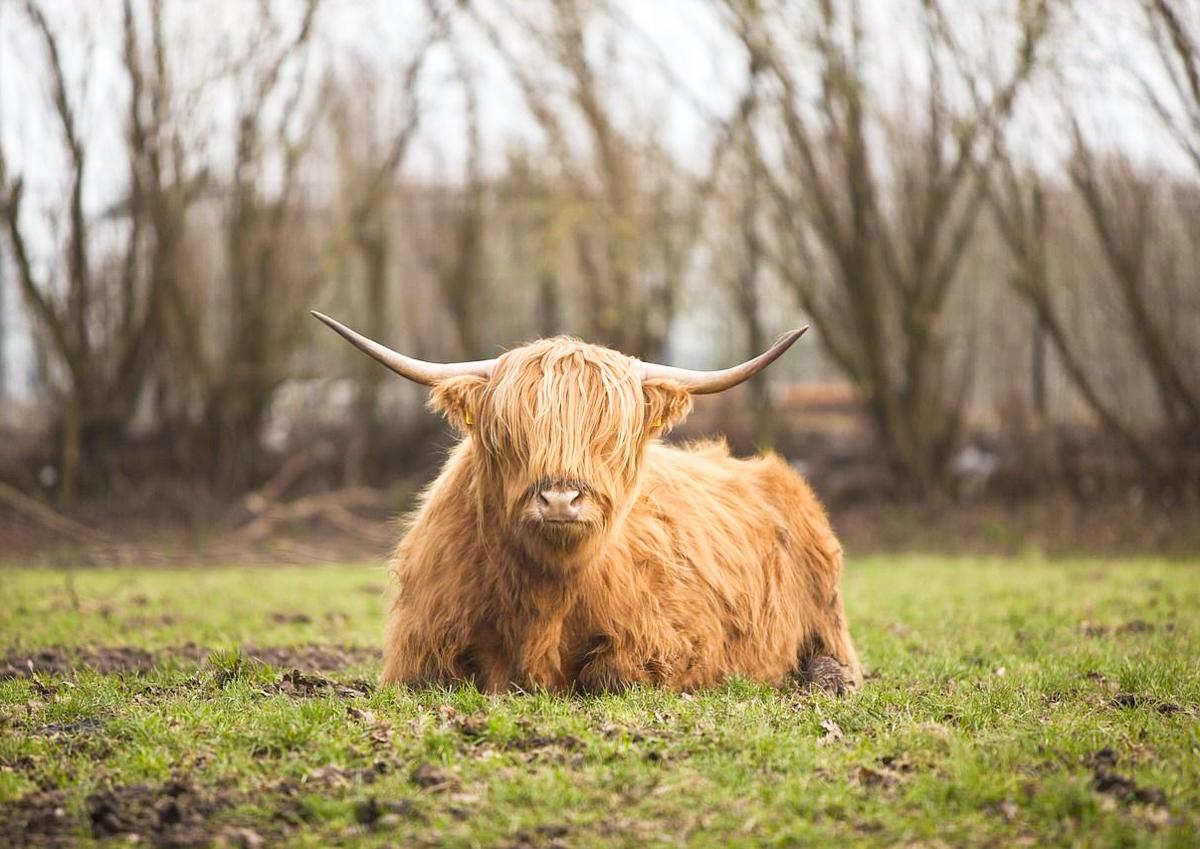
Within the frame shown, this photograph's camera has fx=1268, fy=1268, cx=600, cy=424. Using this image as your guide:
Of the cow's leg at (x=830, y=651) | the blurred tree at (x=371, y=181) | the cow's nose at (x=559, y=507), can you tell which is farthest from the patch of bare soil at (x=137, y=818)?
the blurred tree at (x=371, y=181)

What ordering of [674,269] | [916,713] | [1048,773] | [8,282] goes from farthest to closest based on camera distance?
[674,269], [8,282], [916,713], [1048,773]

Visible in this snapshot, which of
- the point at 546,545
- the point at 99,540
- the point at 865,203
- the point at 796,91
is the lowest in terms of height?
the point at 99,540

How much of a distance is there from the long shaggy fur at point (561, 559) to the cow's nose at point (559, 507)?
0.06 meters

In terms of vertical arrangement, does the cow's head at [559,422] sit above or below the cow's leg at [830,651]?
above

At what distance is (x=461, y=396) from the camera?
16.8 feet

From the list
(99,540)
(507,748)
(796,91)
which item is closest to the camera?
(507,748)

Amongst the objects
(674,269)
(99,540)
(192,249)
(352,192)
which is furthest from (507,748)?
(674,269)

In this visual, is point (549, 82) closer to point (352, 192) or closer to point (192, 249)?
point (352, 192)

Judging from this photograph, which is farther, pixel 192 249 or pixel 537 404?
pixel 192 249

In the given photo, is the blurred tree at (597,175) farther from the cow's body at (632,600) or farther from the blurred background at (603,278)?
the cow's body at (632,600)

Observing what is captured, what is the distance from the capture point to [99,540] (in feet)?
45.1

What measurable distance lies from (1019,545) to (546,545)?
1030 centimetres

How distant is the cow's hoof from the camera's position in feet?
18.4

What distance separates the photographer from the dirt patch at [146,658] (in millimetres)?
6363
